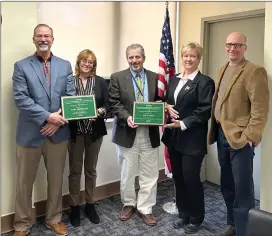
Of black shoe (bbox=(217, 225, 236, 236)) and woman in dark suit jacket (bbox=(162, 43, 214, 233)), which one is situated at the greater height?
woman in dark suit jacket (bbox=(162, 43, 214, 233))

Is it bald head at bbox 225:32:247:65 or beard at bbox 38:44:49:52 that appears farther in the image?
beard at bbox 38:44:49:52

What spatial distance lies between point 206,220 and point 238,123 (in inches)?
43.5

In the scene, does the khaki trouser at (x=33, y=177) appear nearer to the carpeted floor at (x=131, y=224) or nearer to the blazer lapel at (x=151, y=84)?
the carpeted floor at (x=131, y=224)

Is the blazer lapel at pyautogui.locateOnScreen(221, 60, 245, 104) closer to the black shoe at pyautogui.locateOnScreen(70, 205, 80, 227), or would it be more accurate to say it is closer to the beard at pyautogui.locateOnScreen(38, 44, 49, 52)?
the beard at pyautogui.locateOnScreen(38, 44, 49, 52)

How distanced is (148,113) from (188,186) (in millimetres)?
666

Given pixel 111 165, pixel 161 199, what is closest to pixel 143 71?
pixel 111 165

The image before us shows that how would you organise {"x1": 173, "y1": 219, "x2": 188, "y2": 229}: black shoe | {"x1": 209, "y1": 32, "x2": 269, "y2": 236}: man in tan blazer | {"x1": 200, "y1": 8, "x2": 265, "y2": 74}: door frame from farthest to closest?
1. {"x1": 200, "y1": 8, "x2": 265, "y2": 74}: door frame
2. {"x1": 173, "y1": 219, "x2": 188, "y2": 229}: black shoe
3. {"x1": 209, "y1": 32, "x2": 269, "y2": 236}: man in tan blazer

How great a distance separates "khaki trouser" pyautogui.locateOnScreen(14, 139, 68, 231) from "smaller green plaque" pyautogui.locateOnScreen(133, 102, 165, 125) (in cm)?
62

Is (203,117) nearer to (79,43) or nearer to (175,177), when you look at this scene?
(175,177)

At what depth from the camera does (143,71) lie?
104 inches

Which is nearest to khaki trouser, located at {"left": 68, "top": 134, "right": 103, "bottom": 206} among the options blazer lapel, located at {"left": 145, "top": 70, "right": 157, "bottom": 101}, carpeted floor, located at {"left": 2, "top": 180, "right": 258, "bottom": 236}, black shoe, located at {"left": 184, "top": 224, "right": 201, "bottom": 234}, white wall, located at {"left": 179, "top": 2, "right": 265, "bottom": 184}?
carpeted floor, located at {"left": 2, "top": 180, "right": 258, "bottom": 236}

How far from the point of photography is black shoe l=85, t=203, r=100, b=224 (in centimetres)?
274

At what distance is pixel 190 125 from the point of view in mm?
2357

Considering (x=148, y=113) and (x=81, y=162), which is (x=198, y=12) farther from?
(x=81, y=162)
